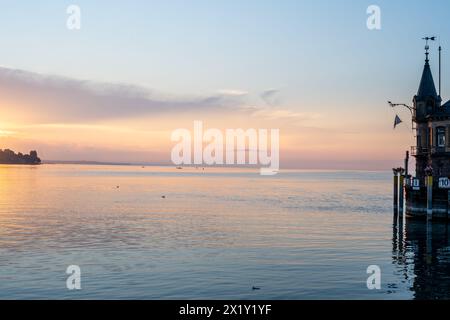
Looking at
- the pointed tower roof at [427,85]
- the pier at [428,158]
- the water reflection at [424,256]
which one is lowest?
the water reflection at [424,256]

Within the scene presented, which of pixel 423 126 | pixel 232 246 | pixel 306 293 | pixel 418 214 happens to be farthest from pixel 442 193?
pixel 306 293

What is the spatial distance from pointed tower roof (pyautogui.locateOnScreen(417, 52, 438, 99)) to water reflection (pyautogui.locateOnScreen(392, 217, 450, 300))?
47.0 feet

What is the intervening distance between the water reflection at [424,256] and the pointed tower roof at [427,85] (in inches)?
564

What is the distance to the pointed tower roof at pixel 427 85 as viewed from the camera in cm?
6131

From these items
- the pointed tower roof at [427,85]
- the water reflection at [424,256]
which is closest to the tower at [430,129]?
the pointed tower roof at [427,85]

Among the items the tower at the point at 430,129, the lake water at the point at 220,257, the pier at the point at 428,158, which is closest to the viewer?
the lake water at the point at 220,257

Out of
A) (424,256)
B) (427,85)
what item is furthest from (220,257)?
(427,85)

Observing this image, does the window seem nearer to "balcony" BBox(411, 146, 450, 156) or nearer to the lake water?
"balcony" BBox(411, 146, 450, 156)

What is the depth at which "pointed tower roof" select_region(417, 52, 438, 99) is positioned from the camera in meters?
61.3

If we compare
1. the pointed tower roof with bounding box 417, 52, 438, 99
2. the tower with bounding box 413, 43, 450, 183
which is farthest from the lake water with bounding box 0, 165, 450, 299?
the pointed tower roof with bounding box 417, 52, 438, 99

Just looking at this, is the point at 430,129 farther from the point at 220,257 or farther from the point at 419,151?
the point at 220,257

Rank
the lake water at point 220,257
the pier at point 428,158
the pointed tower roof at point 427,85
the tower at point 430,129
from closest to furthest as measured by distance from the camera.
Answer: the lake water at point 220,257
the pier at point 428,158
the tower at point 430,129
the pointed tower roof at point 427,85

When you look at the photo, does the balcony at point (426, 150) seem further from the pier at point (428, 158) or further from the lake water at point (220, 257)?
the lake water at point (220, 257)

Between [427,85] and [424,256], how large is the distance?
30.7m
